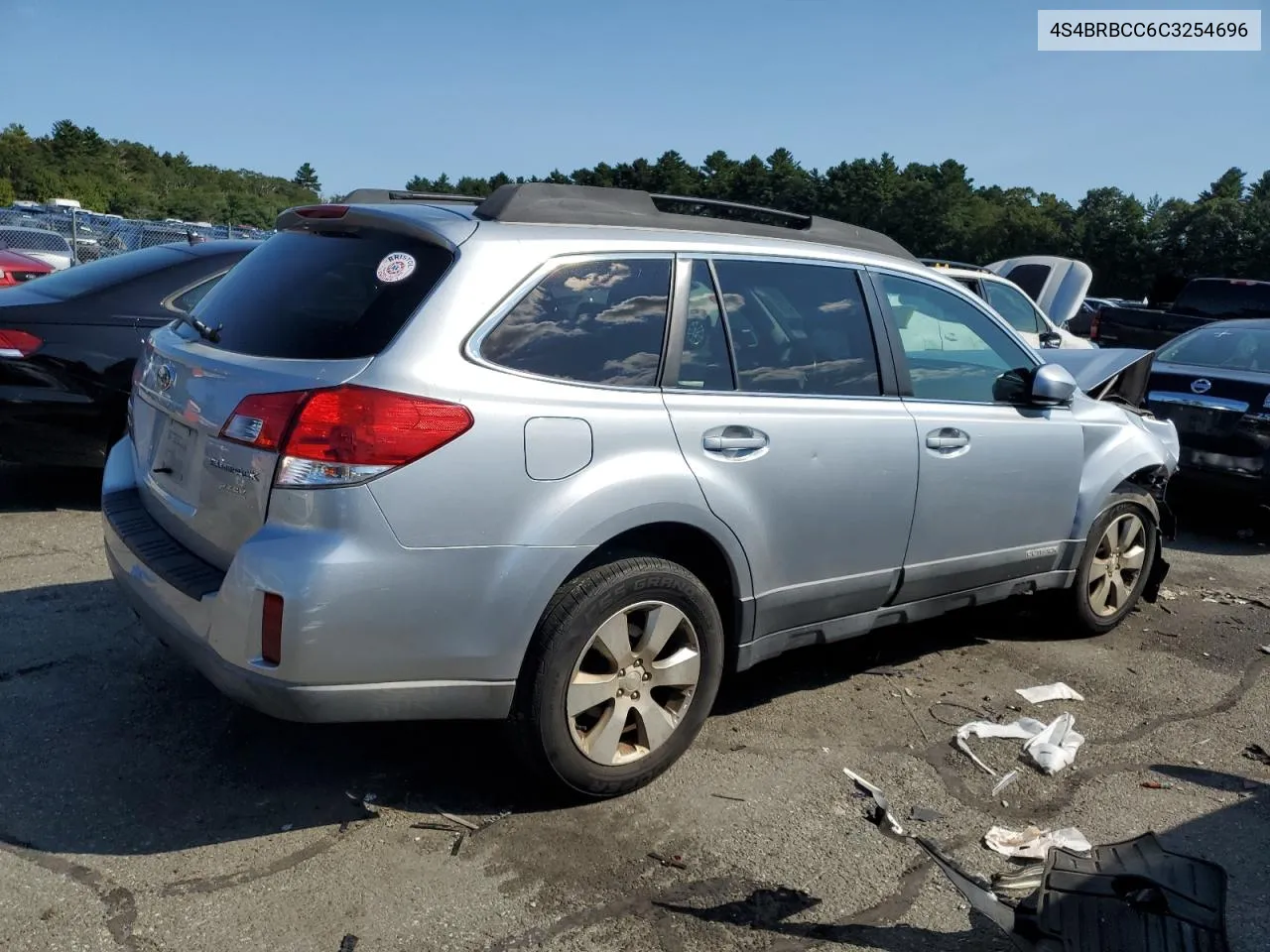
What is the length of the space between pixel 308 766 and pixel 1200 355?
7503mm

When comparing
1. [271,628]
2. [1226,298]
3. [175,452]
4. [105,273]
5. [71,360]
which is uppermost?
[1226,298]

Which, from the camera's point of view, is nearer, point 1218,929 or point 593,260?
point 1218,929

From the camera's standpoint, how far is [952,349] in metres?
4.63

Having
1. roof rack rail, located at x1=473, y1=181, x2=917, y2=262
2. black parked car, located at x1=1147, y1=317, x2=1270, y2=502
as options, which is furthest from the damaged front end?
black parked car, located at x1=1147, y1=317, x2=1270, y2=502

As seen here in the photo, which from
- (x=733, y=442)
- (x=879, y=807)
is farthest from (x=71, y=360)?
(x=879, y=807)

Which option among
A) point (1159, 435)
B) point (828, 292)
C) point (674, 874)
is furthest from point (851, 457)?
point (1159, 435)

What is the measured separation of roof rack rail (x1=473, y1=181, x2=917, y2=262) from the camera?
340 cm

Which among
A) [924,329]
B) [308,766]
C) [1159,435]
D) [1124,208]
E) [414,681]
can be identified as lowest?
[308,766]

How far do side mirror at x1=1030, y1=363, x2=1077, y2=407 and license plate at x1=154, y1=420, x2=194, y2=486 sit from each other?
3.29 metres

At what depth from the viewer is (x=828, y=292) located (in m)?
4.08

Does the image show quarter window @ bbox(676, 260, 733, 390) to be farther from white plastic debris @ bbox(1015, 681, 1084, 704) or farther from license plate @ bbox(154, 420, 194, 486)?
white plastic debris @ bbox(1015, 681, 1084, 704)

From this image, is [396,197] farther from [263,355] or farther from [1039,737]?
[1039,737]

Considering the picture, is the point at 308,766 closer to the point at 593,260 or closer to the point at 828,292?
the point at 593,260

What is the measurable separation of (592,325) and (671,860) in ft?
5.22
